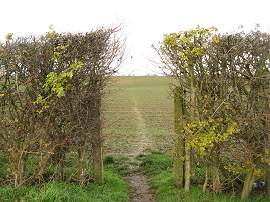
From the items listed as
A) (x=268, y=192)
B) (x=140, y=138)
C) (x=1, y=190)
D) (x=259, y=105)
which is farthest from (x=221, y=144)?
(x=140, y=138)

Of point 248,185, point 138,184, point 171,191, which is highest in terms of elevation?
point 248,185

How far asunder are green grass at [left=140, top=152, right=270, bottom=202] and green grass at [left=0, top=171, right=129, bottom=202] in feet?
2.59

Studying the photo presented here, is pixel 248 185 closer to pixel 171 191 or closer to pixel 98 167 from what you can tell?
pixel 171 191

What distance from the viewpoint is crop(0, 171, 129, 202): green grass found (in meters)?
6.14

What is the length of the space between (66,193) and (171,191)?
237 centimetres

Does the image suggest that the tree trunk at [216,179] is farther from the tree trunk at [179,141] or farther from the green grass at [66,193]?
the green grass at [66,193]

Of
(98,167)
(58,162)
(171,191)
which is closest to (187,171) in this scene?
(171,191)

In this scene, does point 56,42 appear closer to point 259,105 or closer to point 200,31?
point 200,31

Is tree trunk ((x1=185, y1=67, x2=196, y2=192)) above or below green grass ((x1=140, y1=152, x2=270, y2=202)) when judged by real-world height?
above

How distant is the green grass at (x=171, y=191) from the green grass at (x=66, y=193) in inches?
31.1

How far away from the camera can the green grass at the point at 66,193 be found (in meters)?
6.14

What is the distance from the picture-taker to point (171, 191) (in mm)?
7500

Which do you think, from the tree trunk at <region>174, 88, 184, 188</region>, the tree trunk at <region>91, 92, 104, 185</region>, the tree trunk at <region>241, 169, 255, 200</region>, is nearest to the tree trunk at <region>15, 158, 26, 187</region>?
the tree trunk at <region>91, 92, 104, 185</region>

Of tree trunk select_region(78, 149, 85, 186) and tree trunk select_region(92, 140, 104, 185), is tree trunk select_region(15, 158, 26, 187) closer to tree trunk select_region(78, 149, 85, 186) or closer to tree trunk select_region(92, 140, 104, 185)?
tree trunk select_region(78, 149, 85, 186)
